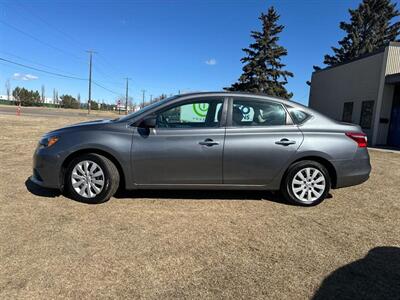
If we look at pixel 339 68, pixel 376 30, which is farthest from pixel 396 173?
pixel 376 30

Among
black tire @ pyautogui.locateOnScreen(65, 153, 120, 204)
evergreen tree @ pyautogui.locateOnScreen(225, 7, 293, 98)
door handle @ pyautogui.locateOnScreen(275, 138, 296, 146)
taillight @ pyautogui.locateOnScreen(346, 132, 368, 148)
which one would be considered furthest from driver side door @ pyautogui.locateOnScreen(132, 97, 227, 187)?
evergreen tree @ pyautogui.locateOnScreen(225, 7, 293, 98)

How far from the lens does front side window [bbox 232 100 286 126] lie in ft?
16.2

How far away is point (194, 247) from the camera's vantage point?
3518 mm

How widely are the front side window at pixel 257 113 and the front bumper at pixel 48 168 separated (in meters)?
2.57

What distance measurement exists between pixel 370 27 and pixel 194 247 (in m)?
51.0

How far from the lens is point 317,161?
5035mm

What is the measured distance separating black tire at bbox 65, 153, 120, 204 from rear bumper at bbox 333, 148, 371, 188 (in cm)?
320

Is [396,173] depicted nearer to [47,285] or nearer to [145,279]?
[145,279]

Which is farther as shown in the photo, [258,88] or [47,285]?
[258,88]

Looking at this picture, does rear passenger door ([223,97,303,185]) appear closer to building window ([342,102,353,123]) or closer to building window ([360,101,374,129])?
building window ([360,101,374,129])

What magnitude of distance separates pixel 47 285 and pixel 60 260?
415mm

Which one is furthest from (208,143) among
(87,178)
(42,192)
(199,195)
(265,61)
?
(265,61)

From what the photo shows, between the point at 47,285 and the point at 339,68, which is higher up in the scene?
the point at 339,68

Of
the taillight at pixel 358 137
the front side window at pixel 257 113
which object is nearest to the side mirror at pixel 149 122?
the front side window at pixel 257 113
